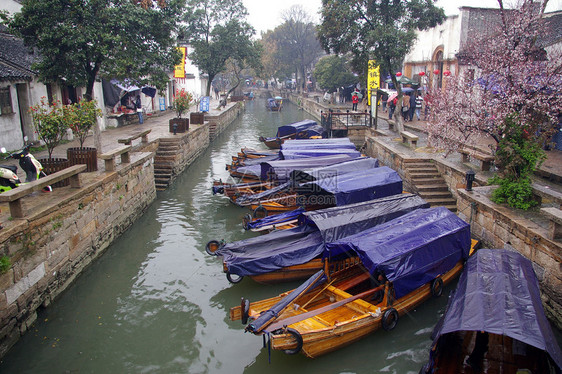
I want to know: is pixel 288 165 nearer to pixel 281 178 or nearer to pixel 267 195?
pixel 281 178

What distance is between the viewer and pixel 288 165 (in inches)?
577

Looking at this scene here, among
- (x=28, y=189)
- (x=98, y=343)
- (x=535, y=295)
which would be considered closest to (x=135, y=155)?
(x=28, y=189)

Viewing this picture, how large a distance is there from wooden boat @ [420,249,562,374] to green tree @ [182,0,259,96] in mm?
32006

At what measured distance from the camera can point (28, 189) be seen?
26.1 ft

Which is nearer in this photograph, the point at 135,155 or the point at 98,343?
the point at 98,343

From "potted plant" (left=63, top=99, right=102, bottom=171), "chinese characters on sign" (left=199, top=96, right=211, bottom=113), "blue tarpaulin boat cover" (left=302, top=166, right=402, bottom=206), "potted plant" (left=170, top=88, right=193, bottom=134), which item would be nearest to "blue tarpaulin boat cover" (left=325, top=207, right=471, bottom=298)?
"blue tarpaulin boat cover" (left=302, top=166, right=402, bottom=206)

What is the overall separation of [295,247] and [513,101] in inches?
294

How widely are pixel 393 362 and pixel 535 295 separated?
8.52ft

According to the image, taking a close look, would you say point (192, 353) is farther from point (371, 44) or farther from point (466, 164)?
point (371, 44)

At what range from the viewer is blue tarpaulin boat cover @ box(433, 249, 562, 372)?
554cm

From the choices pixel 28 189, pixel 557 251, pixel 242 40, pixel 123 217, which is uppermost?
pixel 242 40

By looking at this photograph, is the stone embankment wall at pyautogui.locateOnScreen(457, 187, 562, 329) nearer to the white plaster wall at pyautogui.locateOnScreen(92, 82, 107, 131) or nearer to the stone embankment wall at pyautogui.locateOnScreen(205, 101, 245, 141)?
the white plaster wall at pyautogui.locateOnScreen(92, 82, 107, 131)

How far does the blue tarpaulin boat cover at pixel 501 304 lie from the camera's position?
18.2ft

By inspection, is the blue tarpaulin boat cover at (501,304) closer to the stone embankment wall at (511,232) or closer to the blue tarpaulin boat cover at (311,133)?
the stone embankment wall at (511,232)
